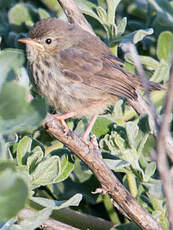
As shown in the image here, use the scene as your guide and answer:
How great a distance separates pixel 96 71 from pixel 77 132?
61cm

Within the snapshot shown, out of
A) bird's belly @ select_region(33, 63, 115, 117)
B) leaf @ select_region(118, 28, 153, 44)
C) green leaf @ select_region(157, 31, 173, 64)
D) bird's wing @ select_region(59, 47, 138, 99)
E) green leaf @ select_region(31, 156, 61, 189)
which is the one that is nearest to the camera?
green leaf @ select_region(31, 156, 61, 189)

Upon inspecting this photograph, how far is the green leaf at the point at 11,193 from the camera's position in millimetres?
1649

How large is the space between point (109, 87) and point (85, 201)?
88cm

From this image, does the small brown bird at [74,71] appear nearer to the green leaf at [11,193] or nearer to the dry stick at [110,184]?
the dry stick at [110,184]

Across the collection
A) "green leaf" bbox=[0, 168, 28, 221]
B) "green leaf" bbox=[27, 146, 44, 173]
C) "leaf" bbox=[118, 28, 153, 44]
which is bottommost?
"green leaf" bbox=[27, 146, 44, 173]

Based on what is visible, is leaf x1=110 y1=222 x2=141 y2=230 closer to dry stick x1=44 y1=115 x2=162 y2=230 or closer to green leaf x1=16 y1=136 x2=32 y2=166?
dry stick x1=44 y1=115 x2=162 y2=230

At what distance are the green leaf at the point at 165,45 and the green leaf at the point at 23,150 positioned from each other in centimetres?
156

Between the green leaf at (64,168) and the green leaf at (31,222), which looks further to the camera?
the green leaf at (64,168)

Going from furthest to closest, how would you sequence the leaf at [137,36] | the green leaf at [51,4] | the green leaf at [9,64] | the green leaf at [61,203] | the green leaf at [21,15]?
the green leaf at [51,4] < the green leaf at [21,15] < the leaf at [137,36] < the green leaf at [61,203] < the green leaf at [9,64]

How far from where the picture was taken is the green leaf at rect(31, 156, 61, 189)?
2.56 m

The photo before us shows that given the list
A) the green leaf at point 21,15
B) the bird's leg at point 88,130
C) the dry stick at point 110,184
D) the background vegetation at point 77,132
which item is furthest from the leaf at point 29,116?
the green leaf at point 21,15

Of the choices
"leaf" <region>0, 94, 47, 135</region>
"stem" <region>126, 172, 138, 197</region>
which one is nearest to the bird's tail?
"stem" <region>126, 172, 138, 197</region>

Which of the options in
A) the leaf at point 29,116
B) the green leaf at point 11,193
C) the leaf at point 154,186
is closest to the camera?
the green leaf at point 11,193

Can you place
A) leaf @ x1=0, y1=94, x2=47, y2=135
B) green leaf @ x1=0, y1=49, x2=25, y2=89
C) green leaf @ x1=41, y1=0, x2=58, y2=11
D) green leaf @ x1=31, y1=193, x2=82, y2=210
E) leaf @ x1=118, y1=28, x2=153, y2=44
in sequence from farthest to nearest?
1. green leaf @ x1=41, y1=0, x2=58, y2=11
2. leaf @ x1=118, y1=28, x2=153, y2=44
3. green leaf @ x1=31, y1=193, x2=82, y2=210
4. green leaf @ x1=0, y1=49, x2=25, y2=89
5. leaf @ x1=0, y1=94, x2=47, y2=135
